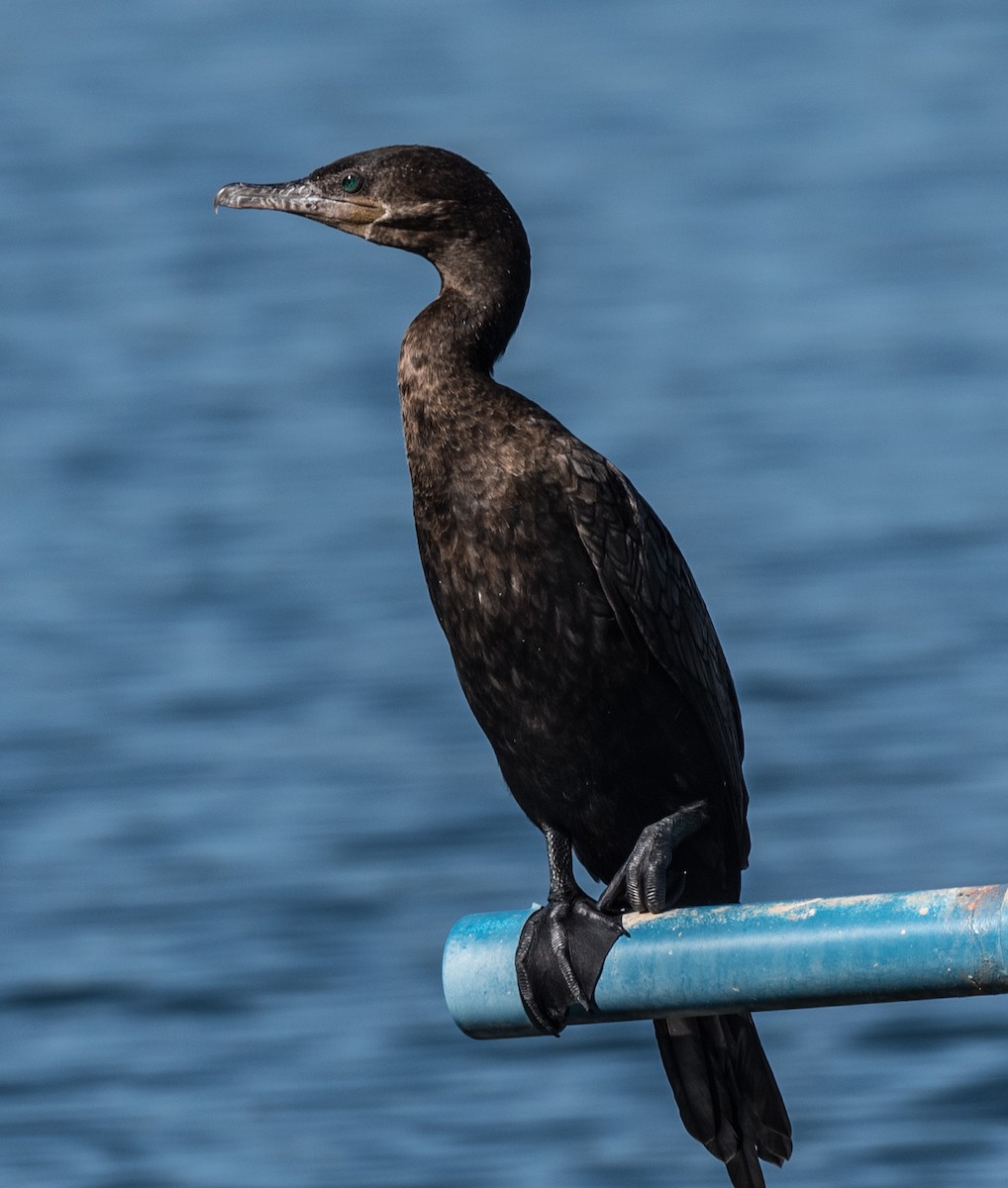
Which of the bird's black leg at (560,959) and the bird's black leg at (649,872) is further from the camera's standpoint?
the bird's black leg at (649,872)

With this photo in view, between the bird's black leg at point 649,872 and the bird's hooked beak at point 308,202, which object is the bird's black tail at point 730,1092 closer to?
the bird's black leg at point 649,872

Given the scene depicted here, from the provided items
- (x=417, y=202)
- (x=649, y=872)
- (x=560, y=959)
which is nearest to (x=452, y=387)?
(x=417, y=202)

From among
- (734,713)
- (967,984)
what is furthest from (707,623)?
(967,984)

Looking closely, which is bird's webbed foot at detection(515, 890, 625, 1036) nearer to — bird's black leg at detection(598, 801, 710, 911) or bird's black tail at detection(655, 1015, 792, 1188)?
bird's black leg at detection(598, 801, 710, 911)

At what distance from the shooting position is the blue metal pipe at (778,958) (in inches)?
166

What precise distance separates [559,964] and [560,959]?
1cm

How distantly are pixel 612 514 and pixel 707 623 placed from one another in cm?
42

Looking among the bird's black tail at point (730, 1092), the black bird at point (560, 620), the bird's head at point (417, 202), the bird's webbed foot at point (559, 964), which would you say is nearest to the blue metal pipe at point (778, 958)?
the bird's webbed foot at point (559, 964)

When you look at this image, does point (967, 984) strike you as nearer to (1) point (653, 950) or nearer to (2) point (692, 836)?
(1) point (653, 950)

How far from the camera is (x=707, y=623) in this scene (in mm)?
5559

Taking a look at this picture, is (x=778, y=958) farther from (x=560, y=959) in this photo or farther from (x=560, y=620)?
(x=560, y=620)

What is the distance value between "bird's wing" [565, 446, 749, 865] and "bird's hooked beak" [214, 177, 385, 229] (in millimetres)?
669

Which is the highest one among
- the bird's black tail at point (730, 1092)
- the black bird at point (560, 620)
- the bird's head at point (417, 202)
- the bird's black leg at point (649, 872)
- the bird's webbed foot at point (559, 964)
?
the bird's head at point (417, 202)

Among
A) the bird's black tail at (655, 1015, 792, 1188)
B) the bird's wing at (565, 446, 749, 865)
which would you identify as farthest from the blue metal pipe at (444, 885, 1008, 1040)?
the bird's wing at (565, 446, 749, 865)
